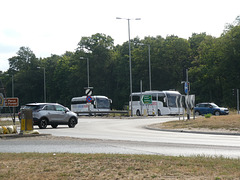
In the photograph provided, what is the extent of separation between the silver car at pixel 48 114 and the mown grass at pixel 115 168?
18838 millimetres

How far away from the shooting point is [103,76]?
9575 cm

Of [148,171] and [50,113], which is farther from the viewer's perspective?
[50,113]

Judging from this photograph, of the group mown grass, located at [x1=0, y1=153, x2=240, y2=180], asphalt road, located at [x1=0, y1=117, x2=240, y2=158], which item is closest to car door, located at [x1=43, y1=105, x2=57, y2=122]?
asphalt road, located at [x1=0, y1=117, x2=240, y2=158]

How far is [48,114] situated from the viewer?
1192 inches

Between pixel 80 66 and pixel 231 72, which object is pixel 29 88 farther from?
pixel 231 72

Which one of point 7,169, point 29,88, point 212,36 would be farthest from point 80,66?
point 7,169

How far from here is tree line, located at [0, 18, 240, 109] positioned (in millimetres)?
72688

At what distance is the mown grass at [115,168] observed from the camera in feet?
27.1

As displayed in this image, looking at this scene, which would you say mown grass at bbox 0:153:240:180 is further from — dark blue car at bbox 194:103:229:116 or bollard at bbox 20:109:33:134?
dark blue car at bbox 194:103:229:116

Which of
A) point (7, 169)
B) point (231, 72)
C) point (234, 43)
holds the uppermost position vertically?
point (234, 43)

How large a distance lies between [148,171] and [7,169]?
2.96 meters

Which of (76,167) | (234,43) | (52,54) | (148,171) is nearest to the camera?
(148,171)

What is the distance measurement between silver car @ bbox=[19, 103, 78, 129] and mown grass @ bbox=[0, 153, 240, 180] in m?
18.8

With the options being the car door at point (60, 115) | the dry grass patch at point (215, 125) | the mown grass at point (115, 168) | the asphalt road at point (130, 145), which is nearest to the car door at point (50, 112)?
the car door at point (60, 115)
